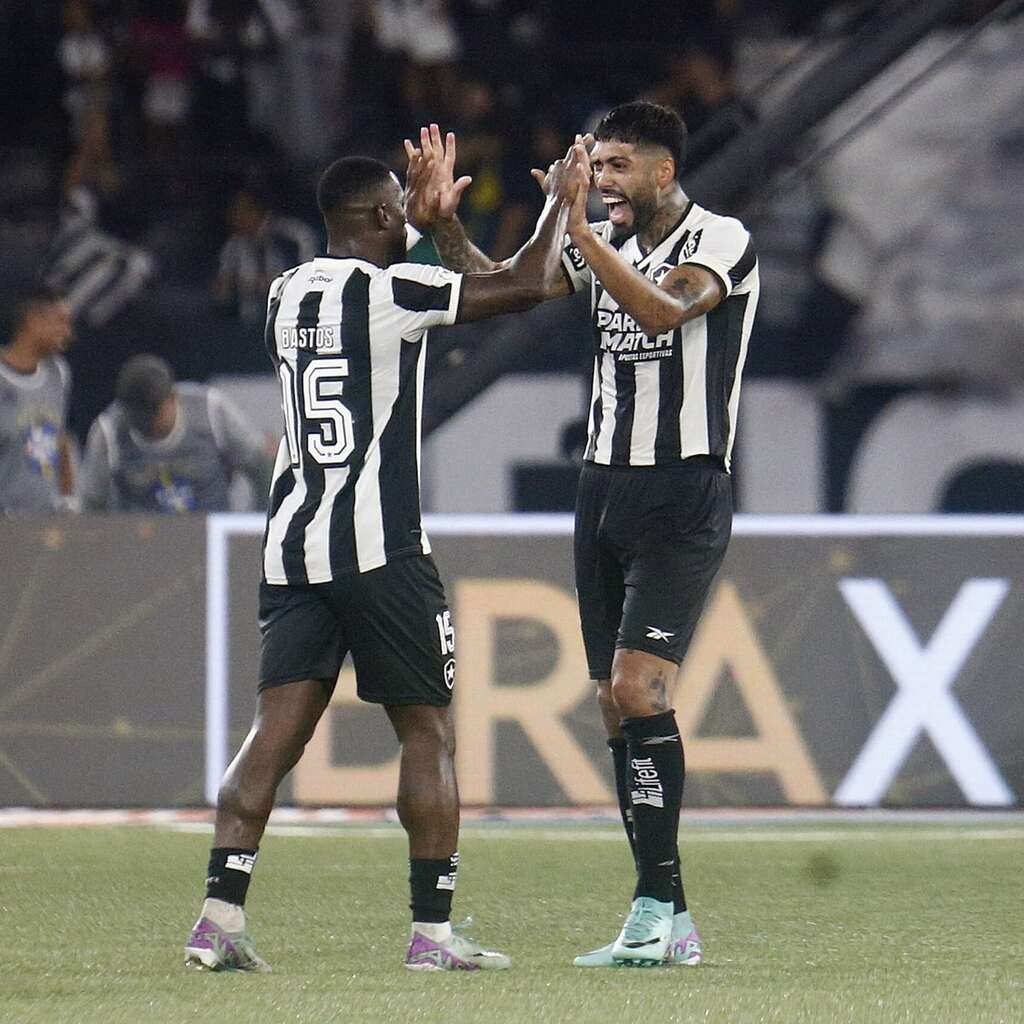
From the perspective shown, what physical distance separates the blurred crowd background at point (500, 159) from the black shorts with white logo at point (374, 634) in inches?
260

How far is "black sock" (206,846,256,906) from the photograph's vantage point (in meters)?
4.68

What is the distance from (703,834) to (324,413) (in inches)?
125

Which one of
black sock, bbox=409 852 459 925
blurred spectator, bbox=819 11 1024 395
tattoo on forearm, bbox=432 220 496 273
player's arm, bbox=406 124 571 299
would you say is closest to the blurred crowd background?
blurred spectator, bbox=819 11 1024 395

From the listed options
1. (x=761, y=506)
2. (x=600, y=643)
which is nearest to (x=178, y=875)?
(x=600, y=643)

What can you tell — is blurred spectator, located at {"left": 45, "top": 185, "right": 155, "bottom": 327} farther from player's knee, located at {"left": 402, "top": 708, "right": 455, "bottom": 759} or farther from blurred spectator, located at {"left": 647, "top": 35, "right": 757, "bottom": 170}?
player's knee, located at {"left": 402, "top": 708, "right": 455, "bottom": 759}

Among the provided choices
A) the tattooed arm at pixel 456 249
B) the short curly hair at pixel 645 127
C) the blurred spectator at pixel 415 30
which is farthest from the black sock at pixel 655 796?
the blurred spectator at pixel 415 30

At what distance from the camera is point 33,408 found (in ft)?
30.1

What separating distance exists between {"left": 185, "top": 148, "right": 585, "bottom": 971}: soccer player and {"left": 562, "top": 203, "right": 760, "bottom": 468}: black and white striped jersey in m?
0.42

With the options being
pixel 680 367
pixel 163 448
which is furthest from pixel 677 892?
pixel 163 448

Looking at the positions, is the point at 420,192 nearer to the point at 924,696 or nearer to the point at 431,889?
the point at 431,889

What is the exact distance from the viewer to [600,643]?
523 cm

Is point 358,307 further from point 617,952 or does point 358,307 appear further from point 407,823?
point 617,952

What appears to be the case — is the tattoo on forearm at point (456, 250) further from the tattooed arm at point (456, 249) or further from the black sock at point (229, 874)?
the black sock at point (229, 874)

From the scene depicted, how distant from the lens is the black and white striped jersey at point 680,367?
510 cm
